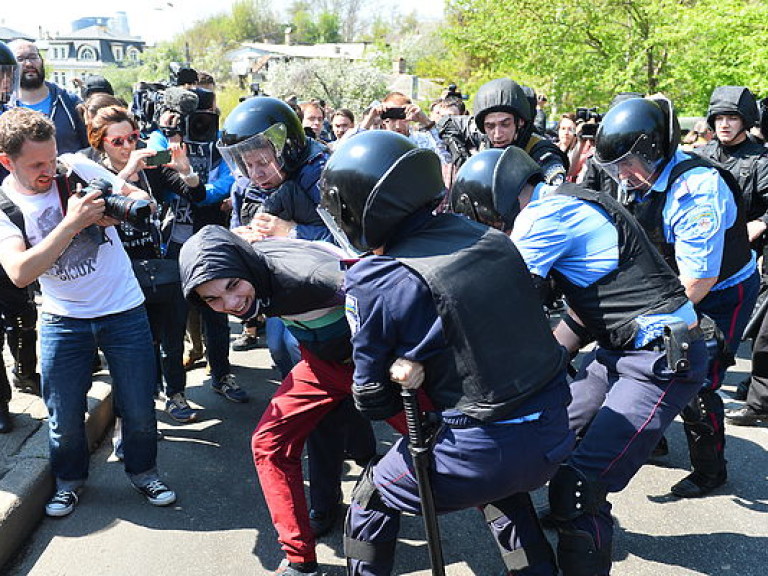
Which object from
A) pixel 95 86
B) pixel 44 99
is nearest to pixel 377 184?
pixel 44 99

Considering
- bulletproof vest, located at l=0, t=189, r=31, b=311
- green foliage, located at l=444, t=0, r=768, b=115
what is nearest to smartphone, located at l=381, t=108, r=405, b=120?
bulletproof vest, located at l=0, t=189, r=31, b=311

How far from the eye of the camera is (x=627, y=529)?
135 inches

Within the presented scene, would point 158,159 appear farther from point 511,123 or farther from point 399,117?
point 399,117

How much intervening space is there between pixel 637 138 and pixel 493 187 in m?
0.80

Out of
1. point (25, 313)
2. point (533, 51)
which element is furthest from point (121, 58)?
point (25, 313)

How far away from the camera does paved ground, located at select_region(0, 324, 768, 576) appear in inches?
123

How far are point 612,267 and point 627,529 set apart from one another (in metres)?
1.48

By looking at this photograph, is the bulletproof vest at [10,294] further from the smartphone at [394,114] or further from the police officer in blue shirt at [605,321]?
the smartphone at [394,114]

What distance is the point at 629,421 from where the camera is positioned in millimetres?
2707

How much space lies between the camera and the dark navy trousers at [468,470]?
7.26ft

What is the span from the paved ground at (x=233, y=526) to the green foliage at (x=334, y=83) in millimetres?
29562

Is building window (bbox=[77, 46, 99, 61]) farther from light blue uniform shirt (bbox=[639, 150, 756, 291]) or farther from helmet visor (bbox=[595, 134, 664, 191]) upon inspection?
light blue uniform shirt (bbox=[639, 150, 756, 291])

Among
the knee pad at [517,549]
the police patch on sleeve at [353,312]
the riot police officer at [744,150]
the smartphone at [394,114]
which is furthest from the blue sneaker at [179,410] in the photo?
the riot police officer at [744,150]

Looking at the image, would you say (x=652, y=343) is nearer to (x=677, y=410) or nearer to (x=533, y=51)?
(x=677, y=410)
